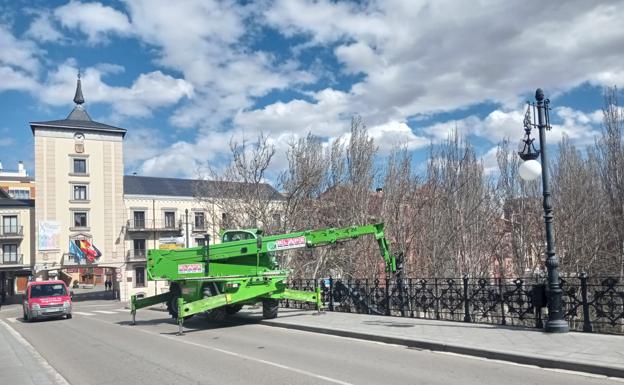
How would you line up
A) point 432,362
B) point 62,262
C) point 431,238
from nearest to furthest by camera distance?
point 432,362 → point 431,238 → point 62,262

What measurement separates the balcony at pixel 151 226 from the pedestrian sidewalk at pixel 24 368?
43075 mm

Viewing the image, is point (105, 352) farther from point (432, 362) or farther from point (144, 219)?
point (144, 219)

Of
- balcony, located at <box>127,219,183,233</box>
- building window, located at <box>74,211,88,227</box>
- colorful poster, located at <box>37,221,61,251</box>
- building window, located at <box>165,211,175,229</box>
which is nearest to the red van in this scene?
colorful poster, located at <box>37,221,61,251</box>

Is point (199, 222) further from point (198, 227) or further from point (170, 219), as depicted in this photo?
point (170, 219)

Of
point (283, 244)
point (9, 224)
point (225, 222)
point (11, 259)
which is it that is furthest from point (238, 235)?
point (9, 224)

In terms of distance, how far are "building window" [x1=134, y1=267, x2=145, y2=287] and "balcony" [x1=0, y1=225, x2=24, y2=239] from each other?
38.6 ft

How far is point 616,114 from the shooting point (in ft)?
103

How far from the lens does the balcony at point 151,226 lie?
5756 centimetres

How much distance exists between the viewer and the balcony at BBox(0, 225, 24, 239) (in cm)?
5425

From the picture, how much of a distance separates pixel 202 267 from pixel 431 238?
16344 mm

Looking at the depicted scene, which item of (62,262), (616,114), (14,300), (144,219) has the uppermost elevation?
(616,114)

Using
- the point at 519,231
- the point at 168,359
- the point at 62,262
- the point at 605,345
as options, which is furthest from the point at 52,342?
the point at 62,262

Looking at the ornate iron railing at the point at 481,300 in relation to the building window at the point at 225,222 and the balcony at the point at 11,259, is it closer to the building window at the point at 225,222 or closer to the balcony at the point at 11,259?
the building window at the point at 225,222

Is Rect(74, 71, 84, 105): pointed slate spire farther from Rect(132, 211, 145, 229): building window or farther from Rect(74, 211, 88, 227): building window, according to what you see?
Rect(132, 211, 145, 229): building window
